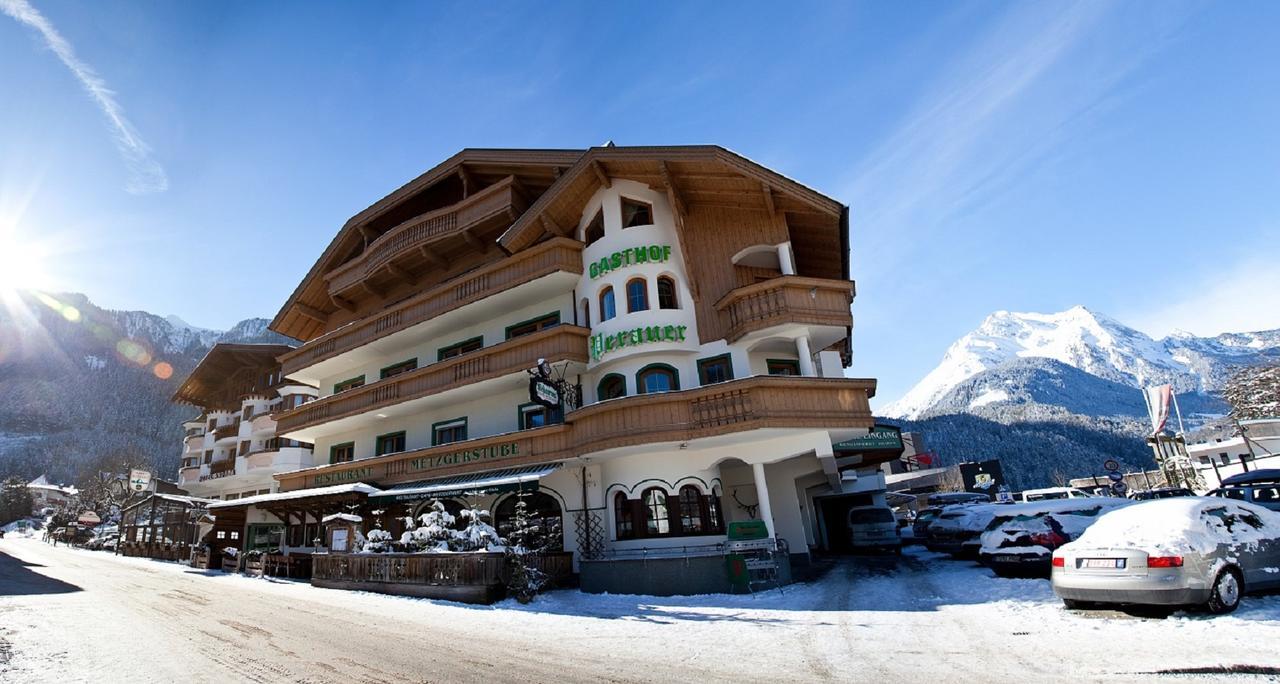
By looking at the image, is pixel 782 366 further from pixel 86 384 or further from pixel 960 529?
pixel 86 384

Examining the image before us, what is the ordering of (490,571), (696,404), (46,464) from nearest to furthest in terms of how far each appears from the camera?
1. (490,571)
2. (696,404)
3. (46,464)

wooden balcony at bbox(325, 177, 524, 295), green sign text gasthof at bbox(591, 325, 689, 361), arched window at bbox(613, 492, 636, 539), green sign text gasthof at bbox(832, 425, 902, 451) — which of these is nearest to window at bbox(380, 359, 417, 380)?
wooden balcony at bbox(325, 177, 524, 295)

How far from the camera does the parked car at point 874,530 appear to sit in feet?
75.5

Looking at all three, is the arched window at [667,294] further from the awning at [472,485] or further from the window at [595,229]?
the awning at [472,485]

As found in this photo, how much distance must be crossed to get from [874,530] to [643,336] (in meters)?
13.0

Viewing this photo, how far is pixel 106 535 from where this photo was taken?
1896 inches

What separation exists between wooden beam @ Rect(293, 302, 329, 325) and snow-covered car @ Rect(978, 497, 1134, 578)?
3377cm

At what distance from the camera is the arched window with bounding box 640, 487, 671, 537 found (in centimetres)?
1814

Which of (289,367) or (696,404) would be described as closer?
(696,404)

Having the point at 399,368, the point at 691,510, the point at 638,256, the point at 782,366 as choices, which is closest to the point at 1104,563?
the point at 691,510

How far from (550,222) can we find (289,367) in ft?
59.0

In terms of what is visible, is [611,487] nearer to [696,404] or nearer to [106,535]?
[696,404]

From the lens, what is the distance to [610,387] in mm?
20375

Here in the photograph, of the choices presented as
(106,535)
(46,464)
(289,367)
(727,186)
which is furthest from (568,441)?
(46,464)
